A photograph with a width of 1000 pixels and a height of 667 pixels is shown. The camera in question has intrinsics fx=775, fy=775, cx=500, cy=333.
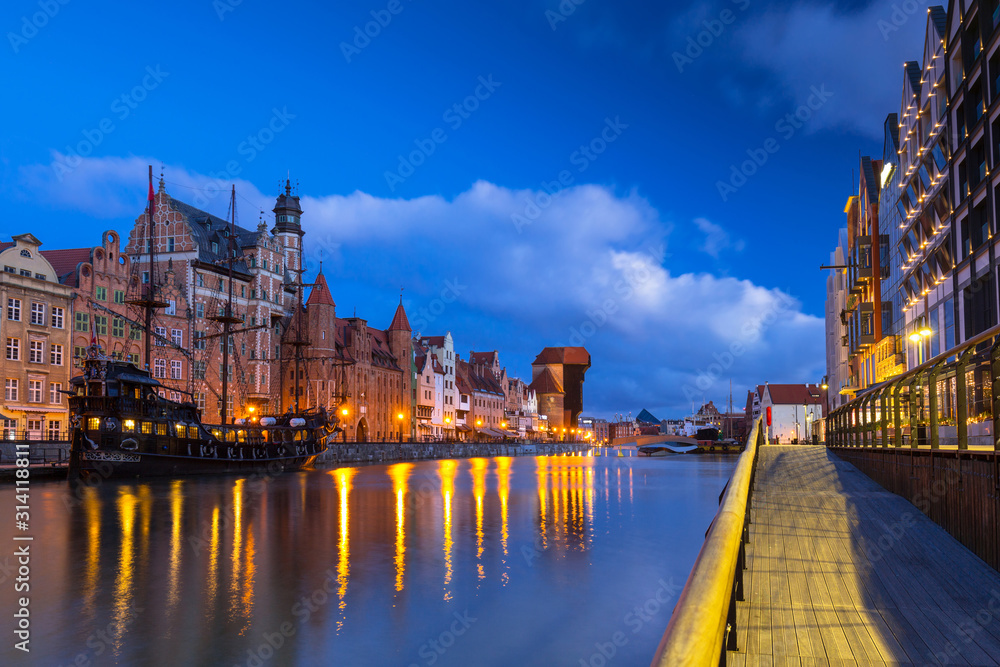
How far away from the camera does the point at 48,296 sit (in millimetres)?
58531

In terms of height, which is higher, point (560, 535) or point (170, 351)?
point (170, 351)

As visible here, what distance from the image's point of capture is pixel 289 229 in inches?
3804

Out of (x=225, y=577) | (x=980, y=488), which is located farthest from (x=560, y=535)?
(x=980, y=488)

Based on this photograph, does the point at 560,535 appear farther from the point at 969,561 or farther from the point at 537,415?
the point at 537,415

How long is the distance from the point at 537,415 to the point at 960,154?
14561cm

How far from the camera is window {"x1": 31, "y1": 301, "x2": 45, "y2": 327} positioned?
57344mm

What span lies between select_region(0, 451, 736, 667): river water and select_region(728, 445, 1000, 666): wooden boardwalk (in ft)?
10.7

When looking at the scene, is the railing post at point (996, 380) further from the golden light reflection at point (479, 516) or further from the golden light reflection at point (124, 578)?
the golden light reflection at point (124, 578)

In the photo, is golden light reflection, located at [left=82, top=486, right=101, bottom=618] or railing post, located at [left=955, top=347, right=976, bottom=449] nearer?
railing post, located at [left=955, top=347, right=976, bottom=449]

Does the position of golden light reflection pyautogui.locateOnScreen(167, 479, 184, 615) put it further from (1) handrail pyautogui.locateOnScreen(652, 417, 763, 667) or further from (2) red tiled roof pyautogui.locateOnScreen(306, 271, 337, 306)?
(2) red tiled roof pyautogui.locateOnScreen(306, 271, 337, 306)

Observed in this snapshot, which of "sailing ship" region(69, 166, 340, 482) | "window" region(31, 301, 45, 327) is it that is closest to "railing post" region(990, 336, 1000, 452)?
"sailing ship" region(69, 166, 340, 482)

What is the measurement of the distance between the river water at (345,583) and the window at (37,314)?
30029 mm

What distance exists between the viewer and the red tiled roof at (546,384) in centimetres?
18625

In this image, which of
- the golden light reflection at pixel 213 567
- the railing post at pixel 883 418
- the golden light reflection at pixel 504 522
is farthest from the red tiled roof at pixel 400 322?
the railing post at pixel 883 418
